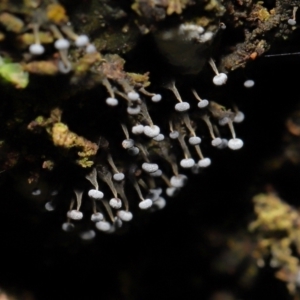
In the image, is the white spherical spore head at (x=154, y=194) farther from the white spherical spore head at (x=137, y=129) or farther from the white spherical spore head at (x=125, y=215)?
the white spherical spore head at (x=137, y=129)

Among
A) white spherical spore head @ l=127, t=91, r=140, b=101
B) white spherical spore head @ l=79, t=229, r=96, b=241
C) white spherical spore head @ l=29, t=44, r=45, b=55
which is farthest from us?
white spherical spore head @ l=79, t=229, r=96, b=241

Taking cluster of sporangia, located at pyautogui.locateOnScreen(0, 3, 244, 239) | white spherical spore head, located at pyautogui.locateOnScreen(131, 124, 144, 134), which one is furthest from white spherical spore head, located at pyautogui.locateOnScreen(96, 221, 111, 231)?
white spherical spore head, located at pyautogui.locateOnScreen(131, 124, 144, 134)

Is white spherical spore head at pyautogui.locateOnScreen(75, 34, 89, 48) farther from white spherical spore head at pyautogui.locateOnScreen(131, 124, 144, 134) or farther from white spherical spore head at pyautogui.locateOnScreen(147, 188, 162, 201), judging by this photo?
white spherical spore head at pyautogui.locateOnScreen(147, 188, 162, 201)

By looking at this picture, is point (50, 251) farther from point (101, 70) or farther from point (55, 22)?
point (55, 22)

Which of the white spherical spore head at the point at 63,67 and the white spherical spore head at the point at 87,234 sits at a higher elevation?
the white spherical spore head at the point at 63,67

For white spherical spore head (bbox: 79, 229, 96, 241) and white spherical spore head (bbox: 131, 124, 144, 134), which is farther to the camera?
white spherical spore head (bbox: 79, 229, 96, 241)

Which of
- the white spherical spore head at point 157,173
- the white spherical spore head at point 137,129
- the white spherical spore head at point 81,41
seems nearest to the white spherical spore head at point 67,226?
the white spherical spore head at point 157,173

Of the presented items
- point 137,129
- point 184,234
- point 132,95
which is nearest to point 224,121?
point 137,129

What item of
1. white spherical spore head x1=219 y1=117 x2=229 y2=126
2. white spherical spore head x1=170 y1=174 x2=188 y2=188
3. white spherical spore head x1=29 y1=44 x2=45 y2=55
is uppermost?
white spherical spore head x1=29 y1=44 x2=45 y2=55
